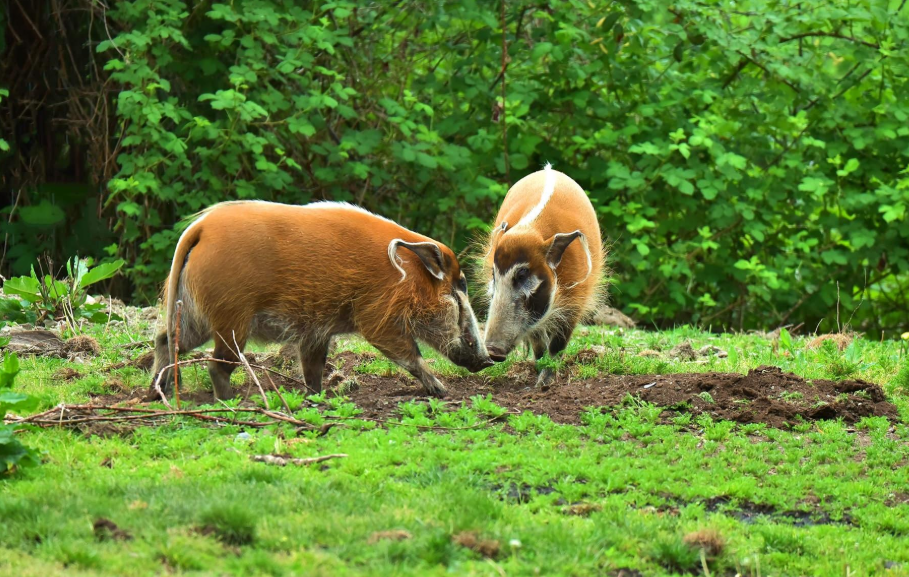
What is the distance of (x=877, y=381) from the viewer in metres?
7.15

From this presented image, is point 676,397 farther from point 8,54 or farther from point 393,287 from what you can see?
point 8,54

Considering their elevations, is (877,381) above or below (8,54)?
below

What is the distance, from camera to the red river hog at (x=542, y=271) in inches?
291

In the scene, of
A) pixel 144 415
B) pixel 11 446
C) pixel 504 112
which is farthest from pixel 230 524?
pixel 504 112

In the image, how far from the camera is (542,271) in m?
7.42

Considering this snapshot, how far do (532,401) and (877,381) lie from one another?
252 cm

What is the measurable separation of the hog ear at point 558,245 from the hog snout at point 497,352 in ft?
2.28

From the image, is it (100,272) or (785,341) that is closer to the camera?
(100,272)

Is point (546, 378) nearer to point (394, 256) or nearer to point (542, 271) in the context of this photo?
point (542, 271)

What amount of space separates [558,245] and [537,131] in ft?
17.6

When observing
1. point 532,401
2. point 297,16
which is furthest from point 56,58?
point 532,401

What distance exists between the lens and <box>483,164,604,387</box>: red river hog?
739 centimetres

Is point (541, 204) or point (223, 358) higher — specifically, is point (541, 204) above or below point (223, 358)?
above

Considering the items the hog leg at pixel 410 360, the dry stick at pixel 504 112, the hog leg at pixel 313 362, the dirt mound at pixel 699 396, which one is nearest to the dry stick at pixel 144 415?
the dirt mound at pixel 699 396
